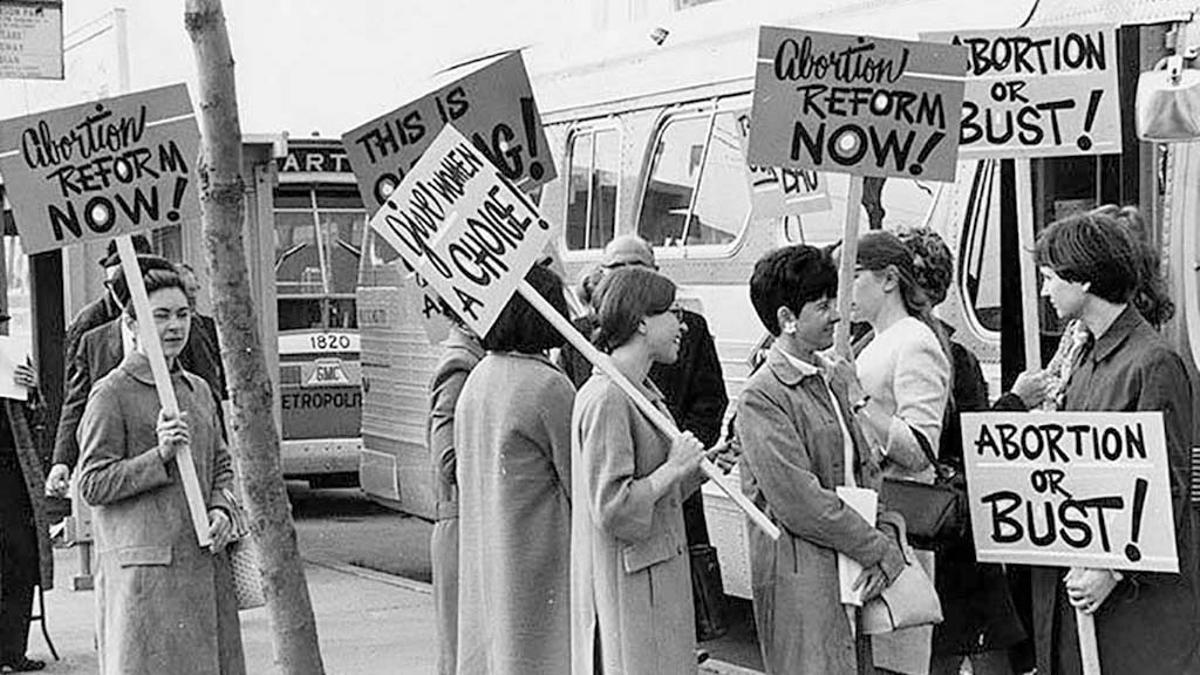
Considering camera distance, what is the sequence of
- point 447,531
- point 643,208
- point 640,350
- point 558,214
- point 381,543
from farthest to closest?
point 381,543, point 558,214, point 643,208, point 447,531, point 640,350

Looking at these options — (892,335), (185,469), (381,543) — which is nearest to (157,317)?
(185,469)

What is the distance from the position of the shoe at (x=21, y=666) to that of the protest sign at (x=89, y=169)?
3.42 meters

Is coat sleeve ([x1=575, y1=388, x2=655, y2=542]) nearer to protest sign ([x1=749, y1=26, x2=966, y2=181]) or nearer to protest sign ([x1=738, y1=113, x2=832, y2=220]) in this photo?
protest sign ([x1=749, y1=26, x2=966, y2=181])

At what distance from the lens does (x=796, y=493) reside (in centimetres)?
565

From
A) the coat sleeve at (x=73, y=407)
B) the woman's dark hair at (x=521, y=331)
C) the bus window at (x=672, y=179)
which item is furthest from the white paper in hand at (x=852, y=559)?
the bus window at (x=672, y=179)

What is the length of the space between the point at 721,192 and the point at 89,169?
3956 mm

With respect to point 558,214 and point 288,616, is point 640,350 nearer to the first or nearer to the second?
point 288,616

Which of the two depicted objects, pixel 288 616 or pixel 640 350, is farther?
pixel 288 616

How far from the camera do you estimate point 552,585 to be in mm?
6352

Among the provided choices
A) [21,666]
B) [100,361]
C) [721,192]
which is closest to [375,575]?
[21,666]

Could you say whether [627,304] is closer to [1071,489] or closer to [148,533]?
[1071,489]

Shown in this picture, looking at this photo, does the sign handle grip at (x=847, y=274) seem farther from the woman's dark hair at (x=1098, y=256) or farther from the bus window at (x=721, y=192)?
the bus window at (x=721, y=192)

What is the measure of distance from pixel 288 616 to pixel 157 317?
3.60 feet

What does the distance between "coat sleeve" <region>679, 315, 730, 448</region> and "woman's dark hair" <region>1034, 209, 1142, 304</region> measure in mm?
2527
